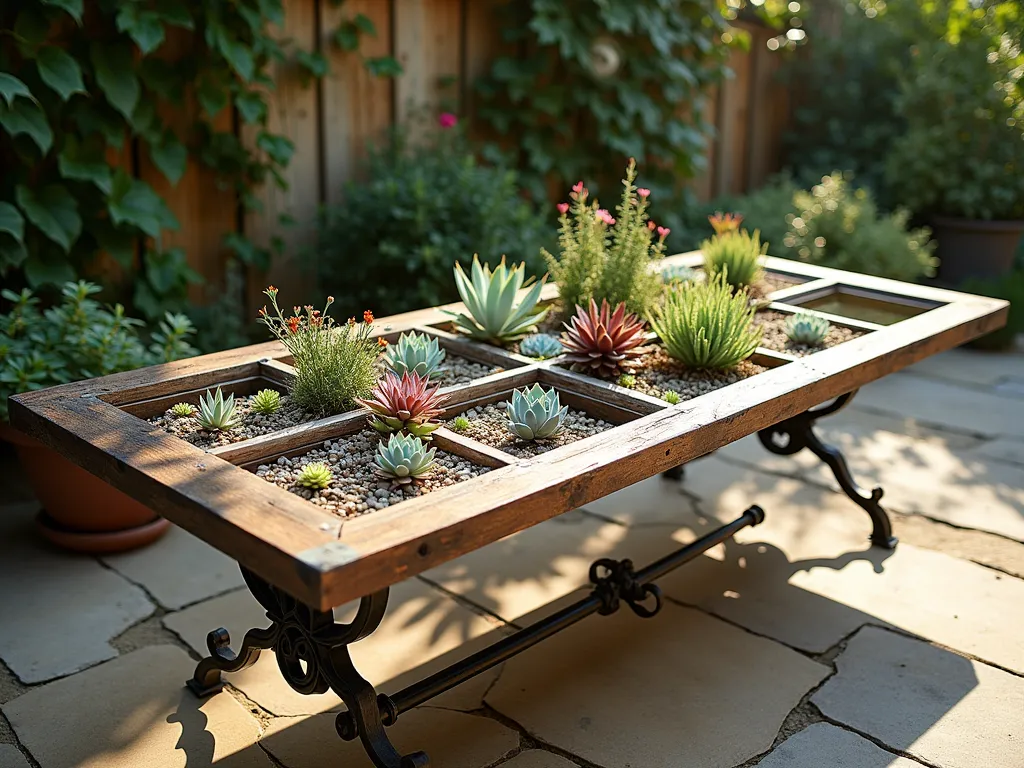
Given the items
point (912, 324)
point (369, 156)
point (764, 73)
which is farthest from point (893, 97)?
point (912, 324)

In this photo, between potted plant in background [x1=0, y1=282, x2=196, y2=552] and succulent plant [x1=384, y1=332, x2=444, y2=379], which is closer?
succulent plant [x1=384, y1=332, x2=444, y2=379]

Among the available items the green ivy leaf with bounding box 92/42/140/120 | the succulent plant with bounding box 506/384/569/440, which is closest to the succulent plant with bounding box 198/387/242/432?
the succulent plant with bounding box 506/384/569/440

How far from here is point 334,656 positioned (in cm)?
194

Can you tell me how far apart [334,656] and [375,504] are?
0.35 metres

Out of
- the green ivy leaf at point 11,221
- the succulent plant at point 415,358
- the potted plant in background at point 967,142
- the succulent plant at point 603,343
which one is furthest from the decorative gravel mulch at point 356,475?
the potted plant in background at point 967,142

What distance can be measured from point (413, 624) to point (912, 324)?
5.14ft

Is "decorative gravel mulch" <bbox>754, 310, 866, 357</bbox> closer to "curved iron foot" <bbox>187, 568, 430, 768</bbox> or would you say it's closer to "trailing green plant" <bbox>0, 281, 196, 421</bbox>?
"curved iron foot" <bbox>187, 568, 430, 768</bbox>

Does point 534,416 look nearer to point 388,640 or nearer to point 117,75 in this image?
point 388,640

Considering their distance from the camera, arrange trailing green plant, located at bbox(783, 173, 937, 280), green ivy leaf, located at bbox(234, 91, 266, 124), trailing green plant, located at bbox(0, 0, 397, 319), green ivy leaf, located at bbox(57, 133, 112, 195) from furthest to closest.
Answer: trailing green plant, located at bbox(783, 173, 937, 280) → green ivy leaf, located at bbox(234, 91, 266, 124) → green ivy leaf, located at bbox(57, 133, 112, 195) → trailing green plant, located at bbox(0, 0, 397, 319)

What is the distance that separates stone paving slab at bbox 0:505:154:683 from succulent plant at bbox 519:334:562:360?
120 cm

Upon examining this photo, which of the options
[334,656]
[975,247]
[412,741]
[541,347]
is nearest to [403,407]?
[334,656]

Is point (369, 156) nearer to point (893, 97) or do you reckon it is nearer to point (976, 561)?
point (976, 561)

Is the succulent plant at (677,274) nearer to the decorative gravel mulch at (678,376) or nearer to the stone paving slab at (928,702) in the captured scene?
the decorative gravel mulch at (678,376)

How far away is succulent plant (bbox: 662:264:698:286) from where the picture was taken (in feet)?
9.68
